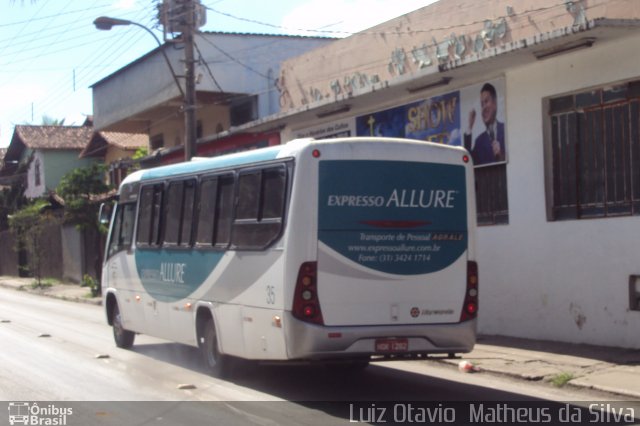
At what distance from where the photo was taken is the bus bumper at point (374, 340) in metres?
9.59

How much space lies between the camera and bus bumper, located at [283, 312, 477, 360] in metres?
9.59

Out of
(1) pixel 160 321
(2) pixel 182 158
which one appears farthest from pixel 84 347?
(2) pixel 182 158

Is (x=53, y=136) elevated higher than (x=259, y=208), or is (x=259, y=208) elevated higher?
(x=53, y=136)

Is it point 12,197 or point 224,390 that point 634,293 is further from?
point 12,197

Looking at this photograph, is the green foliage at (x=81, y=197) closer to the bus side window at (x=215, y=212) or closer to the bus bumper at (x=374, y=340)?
the bus side window at (x=215, y=212)

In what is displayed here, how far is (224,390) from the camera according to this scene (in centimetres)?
1091

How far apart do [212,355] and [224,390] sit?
3.67 feet

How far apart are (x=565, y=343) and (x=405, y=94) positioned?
241 inches

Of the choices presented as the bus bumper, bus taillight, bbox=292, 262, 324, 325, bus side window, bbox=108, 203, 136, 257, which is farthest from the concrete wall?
bus side window, bbox=108, 203, 136, 257

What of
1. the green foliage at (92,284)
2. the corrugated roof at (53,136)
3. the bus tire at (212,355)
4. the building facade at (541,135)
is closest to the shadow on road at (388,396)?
the bus tire at (212,355)

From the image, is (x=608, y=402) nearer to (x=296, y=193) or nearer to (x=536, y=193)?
(x=296, y=193)

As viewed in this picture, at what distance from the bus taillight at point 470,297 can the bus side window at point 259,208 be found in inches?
90.9

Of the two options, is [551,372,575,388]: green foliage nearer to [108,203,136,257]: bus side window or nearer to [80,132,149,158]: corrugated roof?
[108,203,136,257]: bus side window

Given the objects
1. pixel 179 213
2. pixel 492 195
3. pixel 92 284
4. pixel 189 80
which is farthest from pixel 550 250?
pixel 92 284
